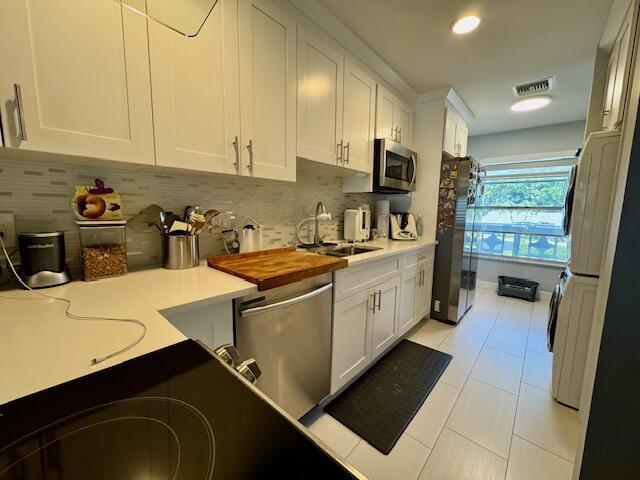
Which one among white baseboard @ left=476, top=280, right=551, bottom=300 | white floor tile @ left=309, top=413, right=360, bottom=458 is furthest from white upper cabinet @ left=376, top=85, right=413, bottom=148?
white baseboard @ left=476, top=280, right=551, bottom=300

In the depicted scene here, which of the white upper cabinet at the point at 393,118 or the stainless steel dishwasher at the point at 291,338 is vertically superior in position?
the white upper cabinet at the point at 393,118

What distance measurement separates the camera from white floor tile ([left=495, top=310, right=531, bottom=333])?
270 cm

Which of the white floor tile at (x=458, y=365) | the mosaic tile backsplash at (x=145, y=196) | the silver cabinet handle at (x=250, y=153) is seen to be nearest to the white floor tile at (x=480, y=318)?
the white floor tile at (x=458, y=365)

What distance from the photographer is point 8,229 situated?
0.96 metres

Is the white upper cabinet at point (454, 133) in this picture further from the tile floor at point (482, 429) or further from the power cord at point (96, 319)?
the power cord at point (96, 319)

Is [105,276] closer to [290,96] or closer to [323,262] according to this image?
[323,262]

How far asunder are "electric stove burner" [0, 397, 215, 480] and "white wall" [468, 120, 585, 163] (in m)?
4.67

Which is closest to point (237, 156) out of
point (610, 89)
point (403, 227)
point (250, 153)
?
point (250, 153)

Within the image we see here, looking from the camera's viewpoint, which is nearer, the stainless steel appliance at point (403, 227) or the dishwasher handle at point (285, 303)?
the dishwasher handle at point (285, 303)

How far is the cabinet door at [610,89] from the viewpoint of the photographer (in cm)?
168

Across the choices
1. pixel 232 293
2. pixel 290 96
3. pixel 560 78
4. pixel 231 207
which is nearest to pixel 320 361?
pixel 232 293

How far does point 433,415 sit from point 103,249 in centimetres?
190

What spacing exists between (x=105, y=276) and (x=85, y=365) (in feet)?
2.44

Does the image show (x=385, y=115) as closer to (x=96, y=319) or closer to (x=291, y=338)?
(x=291, y=338)
